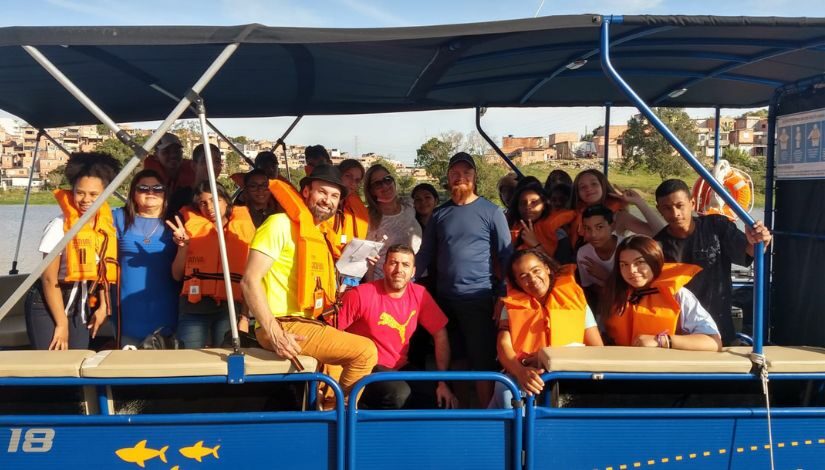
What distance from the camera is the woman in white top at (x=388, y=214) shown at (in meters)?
4.06

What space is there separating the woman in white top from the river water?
28.8 ft

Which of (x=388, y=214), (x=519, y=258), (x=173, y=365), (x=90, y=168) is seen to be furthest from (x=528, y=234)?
(x=90, y=168)

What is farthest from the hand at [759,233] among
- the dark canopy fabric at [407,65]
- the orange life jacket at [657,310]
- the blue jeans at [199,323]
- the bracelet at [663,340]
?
the blue jeans at [199,323]

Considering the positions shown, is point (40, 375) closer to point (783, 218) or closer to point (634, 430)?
point (634, 430)

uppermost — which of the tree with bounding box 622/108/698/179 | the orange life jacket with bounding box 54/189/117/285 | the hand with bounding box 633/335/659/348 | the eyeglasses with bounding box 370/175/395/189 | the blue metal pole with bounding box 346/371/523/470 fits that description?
the tree with bounding box 622/108/698/179

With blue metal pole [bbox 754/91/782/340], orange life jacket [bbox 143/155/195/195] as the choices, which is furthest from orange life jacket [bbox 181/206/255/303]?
blue metal pole [bbox 754/91/782/340]

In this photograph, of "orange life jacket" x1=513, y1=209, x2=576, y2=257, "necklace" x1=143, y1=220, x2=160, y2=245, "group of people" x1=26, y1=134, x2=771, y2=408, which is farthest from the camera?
"orange life jacket" x1=513, y1=209, x2=576, y2=257

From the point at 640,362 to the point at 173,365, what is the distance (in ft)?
6.57

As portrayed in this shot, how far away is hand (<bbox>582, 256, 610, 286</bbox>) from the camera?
3705 mm

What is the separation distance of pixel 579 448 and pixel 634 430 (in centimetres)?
25

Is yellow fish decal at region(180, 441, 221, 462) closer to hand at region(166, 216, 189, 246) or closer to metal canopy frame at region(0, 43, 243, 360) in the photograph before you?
metal canopy frame at region(0, 43, 243, 360)

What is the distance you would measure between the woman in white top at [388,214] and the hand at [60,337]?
6.11ft

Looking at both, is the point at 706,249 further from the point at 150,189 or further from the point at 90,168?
the point at 90,168

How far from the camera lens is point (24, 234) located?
65.3 ft
